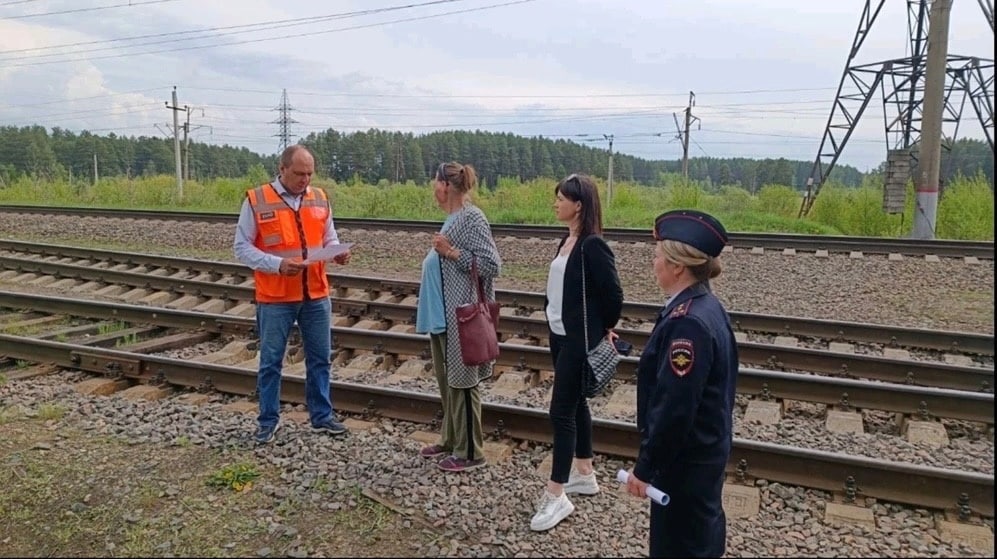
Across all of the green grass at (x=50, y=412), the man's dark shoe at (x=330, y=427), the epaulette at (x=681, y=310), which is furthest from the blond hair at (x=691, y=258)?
the green grass at (x=50, y=412)

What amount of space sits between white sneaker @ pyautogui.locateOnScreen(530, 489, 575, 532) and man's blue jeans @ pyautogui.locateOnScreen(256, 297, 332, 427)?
6.58ft

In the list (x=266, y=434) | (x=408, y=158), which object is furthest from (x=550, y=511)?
(x=408, y=158)

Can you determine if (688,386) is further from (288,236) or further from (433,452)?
(288,236)

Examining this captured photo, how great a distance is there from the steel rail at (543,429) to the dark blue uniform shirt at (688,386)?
196 centimetres

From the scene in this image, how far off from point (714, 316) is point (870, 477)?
239 cm

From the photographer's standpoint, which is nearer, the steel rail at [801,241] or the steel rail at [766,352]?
the steel rail at [766,352]

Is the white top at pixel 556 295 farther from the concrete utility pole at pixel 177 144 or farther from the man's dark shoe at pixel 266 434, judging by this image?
the concrete utility pole at pixel 177 144

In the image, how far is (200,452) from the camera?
16.4 feet

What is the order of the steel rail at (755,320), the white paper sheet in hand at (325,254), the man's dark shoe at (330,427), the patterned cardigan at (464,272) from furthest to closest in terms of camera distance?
the steel rail at (755,320), the man's dark shoe at (330,427), the white paper sheet in hand at (325,254), the patterned cardigan at (464,272)

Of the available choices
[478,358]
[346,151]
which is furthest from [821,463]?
[346,151]

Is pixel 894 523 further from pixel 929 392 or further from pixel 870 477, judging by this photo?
pixel 929 392

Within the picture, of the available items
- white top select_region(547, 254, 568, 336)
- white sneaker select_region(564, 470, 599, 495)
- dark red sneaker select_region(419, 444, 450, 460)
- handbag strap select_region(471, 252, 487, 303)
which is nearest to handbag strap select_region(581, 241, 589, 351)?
white top select_region(547, 254, 568, 336)

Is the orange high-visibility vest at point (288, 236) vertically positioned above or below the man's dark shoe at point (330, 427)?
above

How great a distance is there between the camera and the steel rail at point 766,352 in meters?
6.24
